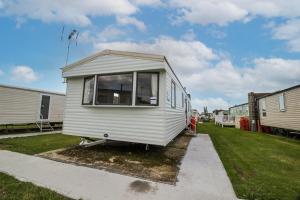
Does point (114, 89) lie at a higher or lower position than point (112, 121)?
higher

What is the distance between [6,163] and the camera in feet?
15.5

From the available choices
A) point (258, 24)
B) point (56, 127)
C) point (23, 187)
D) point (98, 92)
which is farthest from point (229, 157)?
point (56, 127)

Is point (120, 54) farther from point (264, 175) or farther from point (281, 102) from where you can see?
point (281, 102)

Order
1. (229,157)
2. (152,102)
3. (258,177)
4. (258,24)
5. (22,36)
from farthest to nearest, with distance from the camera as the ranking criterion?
(22,36) → (258,24) → (229,157) → (152,102) → (258,177)

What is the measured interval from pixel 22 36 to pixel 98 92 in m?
11.8

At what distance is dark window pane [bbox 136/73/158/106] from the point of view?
5.67 metres

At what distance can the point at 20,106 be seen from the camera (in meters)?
11.5

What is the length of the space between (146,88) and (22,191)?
3694mm

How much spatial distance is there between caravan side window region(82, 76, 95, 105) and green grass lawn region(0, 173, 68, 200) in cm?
338

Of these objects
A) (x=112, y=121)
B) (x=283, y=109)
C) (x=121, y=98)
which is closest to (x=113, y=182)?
(x=112, y=121)

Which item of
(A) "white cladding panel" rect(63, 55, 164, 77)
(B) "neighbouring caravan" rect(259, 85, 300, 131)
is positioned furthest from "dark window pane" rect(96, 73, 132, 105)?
(B) "neighbouring caravan" rect(259, 85, 300, 131)

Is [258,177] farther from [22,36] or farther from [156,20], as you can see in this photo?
[22,36]

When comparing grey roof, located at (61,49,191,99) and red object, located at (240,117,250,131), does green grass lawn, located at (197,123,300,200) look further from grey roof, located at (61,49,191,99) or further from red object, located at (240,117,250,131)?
red object, located at (240,117,250,131)

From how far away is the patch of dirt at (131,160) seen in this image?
171 inches
